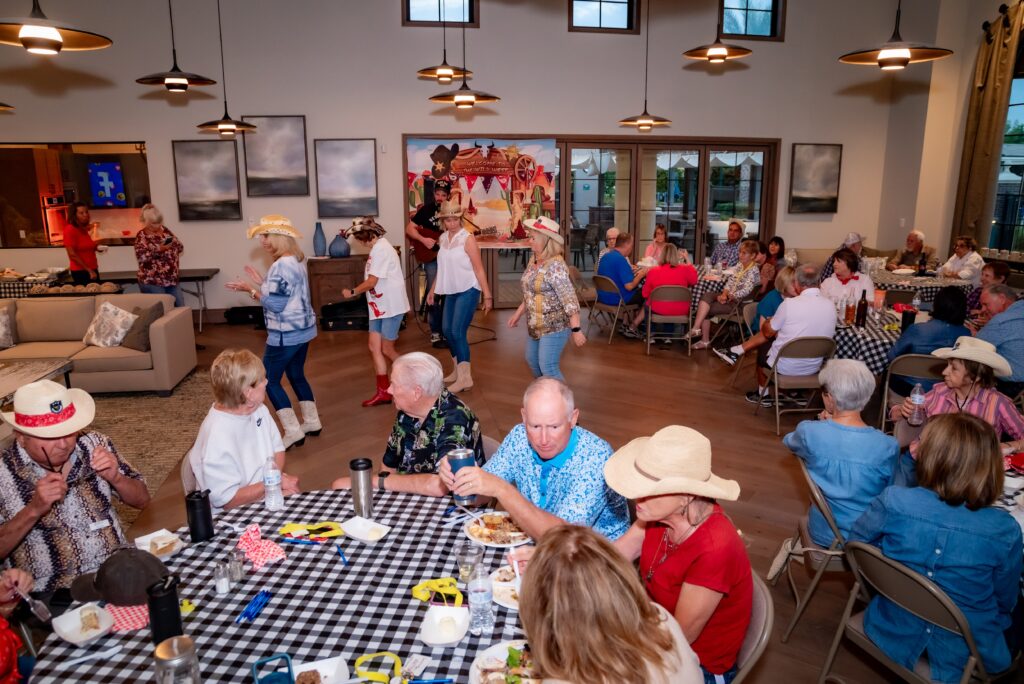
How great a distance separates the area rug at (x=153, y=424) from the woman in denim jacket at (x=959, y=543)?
4136 mm

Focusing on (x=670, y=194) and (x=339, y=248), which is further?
(x=670, y=194)

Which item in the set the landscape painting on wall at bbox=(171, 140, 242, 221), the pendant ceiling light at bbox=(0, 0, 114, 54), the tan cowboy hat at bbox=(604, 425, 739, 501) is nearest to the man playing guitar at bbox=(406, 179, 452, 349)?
the landscape painting on wall at bbox=(171, 140, 242, 221)

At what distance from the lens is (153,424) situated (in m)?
5.92

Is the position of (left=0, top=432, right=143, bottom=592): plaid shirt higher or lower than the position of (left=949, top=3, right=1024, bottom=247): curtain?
lower

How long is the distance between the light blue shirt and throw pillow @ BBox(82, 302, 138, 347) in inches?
221

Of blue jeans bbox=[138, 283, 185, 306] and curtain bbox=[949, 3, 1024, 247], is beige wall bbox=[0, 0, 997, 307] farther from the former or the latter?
blue jeans bbox=[138, 283, 185, 306]

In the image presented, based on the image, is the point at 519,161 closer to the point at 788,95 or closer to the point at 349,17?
the point at 349,17

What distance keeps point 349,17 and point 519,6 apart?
2.50m

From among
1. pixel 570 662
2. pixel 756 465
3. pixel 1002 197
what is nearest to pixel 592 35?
pixel 1002 197

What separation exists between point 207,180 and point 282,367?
6.26 meters

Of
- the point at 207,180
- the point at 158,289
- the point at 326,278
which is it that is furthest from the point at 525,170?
the point at 158,289

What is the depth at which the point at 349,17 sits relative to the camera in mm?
9867

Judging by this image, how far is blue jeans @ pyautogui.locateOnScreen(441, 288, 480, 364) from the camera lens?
20.5ft

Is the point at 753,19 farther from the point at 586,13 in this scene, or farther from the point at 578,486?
the point at 578,486
